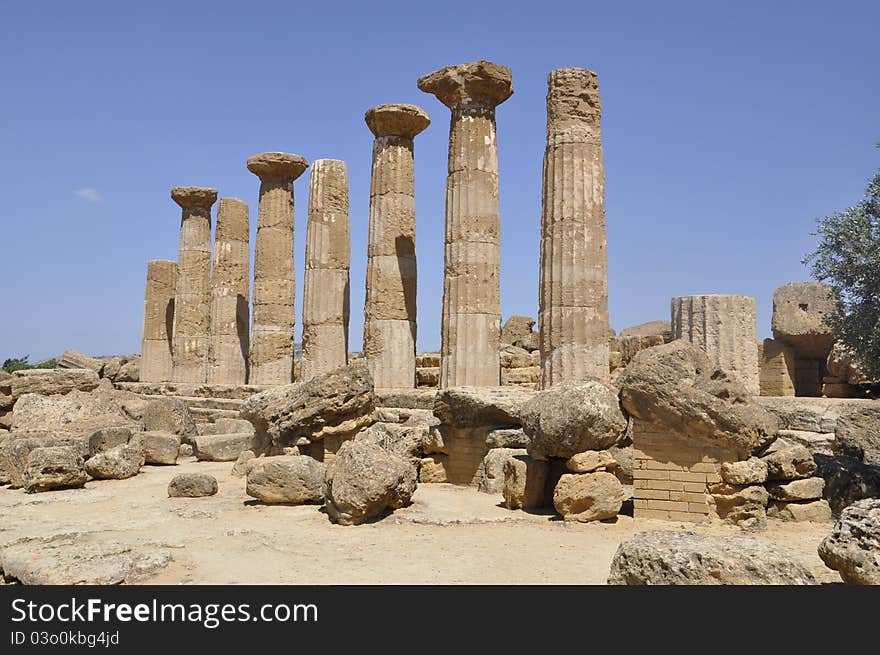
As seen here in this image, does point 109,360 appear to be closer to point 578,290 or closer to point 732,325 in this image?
point 578,290

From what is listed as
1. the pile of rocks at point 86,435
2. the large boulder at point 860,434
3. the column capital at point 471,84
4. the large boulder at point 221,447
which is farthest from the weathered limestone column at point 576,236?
the pile of rocks at point 86,435

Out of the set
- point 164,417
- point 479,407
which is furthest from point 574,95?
point 164,417

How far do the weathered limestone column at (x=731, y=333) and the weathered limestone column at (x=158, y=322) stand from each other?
18.7m

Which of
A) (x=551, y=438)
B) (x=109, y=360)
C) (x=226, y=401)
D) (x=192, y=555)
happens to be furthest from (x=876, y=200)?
(x=109, y=360)

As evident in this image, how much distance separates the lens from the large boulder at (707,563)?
173 inches

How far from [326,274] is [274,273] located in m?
2.59

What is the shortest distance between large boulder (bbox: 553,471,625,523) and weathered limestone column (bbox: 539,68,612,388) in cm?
432

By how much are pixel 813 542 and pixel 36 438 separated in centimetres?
1104

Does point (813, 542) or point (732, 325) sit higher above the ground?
point (732, 325)

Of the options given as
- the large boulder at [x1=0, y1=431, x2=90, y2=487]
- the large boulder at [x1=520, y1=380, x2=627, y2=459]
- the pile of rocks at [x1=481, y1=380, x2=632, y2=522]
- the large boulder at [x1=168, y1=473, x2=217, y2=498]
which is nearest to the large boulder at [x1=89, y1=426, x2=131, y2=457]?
the large boulder at [x1=0, y1=431, x2=90, y2=487]

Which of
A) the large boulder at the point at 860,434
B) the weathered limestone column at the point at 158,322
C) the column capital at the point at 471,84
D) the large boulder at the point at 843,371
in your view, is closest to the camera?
the large boulder at the point at 860,434

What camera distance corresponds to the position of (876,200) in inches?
460

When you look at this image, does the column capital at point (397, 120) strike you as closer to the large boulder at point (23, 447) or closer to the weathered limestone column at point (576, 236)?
the weathered limestone column at point (576, 236)

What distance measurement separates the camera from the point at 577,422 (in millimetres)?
8234
